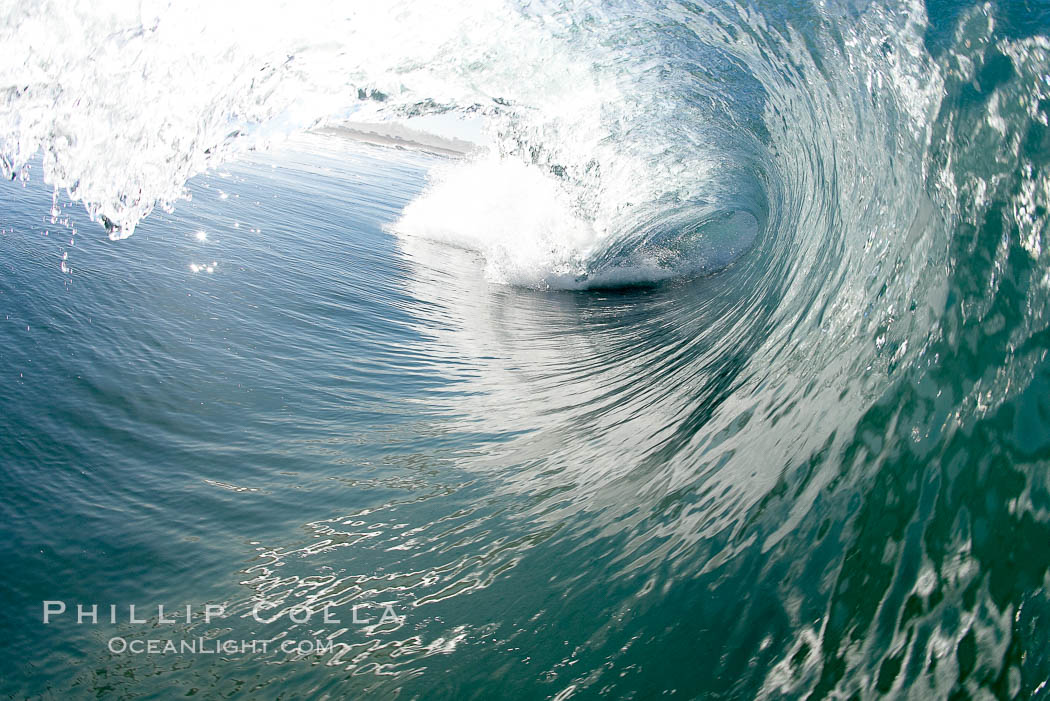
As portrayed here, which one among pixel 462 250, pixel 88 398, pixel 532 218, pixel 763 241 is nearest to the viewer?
pixel 88 398

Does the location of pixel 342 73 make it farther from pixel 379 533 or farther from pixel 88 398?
pixel 379 533

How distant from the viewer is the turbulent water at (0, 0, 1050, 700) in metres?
2.01

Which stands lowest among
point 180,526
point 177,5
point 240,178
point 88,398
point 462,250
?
point 180,526

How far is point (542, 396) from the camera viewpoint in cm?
499

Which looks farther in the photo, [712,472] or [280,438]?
[280,438]

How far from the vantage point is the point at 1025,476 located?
1896 millimetres

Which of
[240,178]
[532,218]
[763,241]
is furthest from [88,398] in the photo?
[240,178]

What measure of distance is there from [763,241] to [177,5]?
7.99 meters

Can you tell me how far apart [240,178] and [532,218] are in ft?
29.4

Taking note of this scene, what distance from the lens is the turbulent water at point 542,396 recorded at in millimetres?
2012

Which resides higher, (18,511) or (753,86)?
(753,86)

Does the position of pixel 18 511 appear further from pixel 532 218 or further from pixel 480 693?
pixel 532 218

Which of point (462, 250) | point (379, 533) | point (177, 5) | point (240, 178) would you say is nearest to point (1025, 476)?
point (379, 533)

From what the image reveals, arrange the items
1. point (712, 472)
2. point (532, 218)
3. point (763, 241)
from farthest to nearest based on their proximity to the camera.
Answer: point (532, 218), point (763, 241), point (712, 472)
